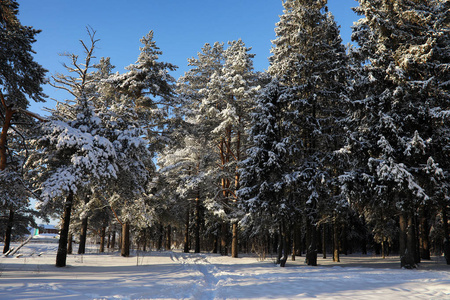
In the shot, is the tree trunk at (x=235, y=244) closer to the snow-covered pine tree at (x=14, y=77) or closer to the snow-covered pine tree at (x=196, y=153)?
the snow-covered pine tree at (x=196, y=153)

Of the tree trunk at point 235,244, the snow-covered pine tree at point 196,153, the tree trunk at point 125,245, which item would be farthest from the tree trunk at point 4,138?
the tree trunk at point 235,244

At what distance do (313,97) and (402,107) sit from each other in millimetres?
4620

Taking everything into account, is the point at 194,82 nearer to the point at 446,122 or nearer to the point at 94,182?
the point at 94,182

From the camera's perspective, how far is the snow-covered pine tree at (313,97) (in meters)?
16.1

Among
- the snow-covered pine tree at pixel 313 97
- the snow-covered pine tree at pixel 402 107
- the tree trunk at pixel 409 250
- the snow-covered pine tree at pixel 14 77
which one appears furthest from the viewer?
the snow-covered pine tree at pixel 313 97

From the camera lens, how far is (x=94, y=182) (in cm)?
1372

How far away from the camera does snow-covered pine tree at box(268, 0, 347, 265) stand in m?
16.1

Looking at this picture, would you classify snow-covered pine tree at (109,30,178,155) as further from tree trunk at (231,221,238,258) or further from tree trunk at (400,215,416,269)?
tree trunk at (400,215,416,269)

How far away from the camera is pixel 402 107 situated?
15320 mm

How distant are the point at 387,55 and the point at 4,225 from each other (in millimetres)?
33578

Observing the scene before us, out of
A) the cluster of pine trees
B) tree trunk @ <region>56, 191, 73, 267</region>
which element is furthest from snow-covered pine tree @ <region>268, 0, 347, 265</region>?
tree trunk @ <region>56, 191, 73, 267</region>

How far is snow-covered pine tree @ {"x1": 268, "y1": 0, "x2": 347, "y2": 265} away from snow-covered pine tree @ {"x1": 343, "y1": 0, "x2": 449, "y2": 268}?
1.40m

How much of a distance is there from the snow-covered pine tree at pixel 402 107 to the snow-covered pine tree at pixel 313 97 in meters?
1.40

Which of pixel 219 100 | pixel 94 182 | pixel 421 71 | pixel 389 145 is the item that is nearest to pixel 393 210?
pixel 389 145
